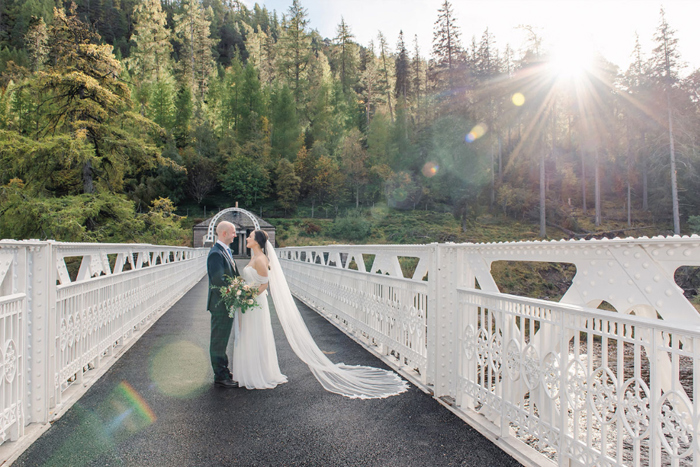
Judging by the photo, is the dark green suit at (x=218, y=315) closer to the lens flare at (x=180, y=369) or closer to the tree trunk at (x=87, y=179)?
the lens flare at (x=180, y=369)

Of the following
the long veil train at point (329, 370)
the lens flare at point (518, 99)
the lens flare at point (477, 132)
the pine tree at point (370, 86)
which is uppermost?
the pine tree at point (370, 86)

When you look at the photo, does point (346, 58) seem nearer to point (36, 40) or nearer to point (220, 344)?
point (36, 40)

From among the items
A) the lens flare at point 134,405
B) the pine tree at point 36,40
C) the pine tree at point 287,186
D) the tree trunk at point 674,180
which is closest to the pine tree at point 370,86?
the pine tree at point 287,186

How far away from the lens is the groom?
5086 mm

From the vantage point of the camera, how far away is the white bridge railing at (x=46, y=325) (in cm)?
350

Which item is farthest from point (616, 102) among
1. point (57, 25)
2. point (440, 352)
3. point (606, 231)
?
point (440, 352)

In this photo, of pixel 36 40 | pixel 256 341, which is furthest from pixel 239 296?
pixel 36 40

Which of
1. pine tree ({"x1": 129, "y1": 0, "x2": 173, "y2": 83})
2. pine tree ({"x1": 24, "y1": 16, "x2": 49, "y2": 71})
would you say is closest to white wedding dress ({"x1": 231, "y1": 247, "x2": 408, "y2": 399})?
pine tree ({"x1": 129, "y1": 0, "x2": 173, "y2": 83})

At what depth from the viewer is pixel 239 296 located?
512cm

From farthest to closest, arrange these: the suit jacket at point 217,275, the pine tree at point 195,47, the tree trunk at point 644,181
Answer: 1. the pine tree at point 195,47
2. the tree trunk at point 644,181
3. the suit jacket at point 217,275

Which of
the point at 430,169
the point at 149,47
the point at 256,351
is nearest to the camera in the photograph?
the point at 256,351

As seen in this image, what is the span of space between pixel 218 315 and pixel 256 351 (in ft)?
2.06

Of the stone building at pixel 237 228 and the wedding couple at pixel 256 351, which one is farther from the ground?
the stone building at pixel 237 228

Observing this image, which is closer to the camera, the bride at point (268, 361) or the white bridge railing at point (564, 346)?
the white bridge railing at point (564, 346)
